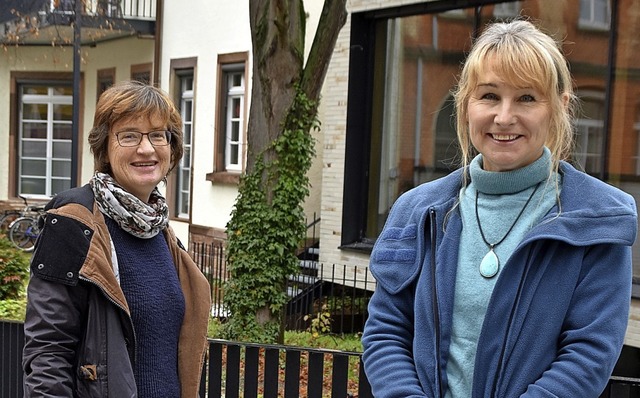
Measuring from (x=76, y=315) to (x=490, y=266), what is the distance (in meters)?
1.26

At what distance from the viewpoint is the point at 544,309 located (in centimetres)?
231

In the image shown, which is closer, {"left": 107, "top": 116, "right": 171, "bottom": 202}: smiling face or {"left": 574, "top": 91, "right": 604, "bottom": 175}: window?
{"left": 107, "top": 116, "right": 171, "bottom": 202}: smiling face

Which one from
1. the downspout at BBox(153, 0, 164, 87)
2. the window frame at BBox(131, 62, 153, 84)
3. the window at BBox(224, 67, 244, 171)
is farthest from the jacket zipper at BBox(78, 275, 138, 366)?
the window frame at BBox(131, 62, 153, 84)

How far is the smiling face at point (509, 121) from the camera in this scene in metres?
A: 2.38

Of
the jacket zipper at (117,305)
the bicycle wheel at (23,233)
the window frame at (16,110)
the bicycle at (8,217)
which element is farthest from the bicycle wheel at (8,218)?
the jacket zipper at (117,305)

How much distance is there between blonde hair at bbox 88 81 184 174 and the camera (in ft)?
10.2

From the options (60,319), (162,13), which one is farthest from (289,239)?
(162,13)

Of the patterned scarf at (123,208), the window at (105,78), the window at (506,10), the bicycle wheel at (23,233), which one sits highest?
→ the window at (506,10)

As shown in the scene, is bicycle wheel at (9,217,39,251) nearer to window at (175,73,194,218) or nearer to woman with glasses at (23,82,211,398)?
window at (175,73,194,218)

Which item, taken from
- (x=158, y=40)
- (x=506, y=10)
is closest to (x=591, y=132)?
(x=506, y=10)

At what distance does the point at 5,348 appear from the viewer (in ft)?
19.8

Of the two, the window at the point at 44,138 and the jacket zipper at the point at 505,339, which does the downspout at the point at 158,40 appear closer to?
the window at the point at 44,138

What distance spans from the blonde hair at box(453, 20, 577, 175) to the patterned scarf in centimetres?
117

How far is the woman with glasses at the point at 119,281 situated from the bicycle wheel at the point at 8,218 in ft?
63.0
